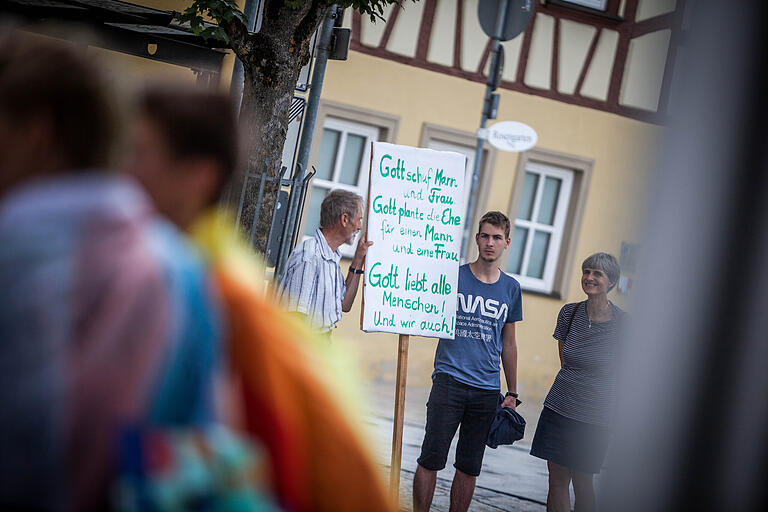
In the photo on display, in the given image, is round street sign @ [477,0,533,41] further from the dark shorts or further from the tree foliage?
the dark shorts

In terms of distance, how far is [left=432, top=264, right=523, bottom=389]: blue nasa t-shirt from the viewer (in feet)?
16.9

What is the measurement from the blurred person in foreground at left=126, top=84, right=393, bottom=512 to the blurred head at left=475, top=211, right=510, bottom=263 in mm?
3873

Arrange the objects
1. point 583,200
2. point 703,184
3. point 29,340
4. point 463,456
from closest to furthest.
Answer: point 703,184, point 29,340, point 463,456, point 583,200

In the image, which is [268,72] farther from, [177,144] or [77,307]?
[77,307]

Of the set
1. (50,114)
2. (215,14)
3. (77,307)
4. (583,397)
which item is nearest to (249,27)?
(215,14)

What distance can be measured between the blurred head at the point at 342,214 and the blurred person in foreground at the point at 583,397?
1.20m

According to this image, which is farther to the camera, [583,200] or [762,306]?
[583,200]

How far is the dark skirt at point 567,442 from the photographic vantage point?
496 centimetres

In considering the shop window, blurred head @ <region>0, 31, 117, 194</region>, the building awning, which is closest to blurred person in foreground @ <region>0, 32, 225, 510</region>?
blurred head @ <region>0, 31, 117, 194</region>

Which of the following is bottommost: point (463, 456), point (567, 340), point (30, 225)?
point (463, 456)

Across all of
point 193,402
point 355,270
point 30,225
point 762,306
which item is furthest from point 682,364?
point 355,270

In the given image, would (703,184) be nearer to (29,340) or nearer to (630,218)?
(630,218)

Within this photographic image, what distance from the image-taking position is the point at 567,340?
207 inches

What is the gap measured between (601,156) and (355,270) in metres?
8.25
